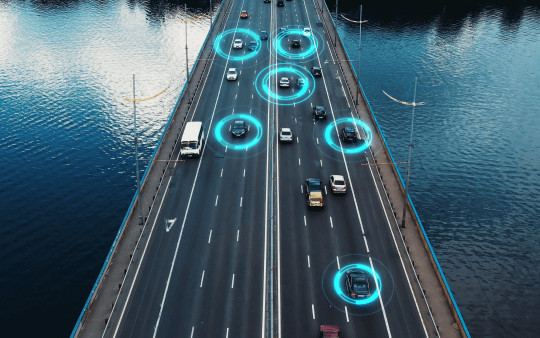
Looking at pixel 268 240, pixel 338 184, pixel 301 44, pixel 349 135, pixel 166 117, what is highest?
pixel 338 184

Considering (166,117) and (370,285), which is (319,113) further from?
(370,285)

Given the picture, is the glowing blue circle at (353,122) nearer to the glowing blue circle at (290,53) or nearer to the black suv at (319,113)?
the black suv at (319,113)

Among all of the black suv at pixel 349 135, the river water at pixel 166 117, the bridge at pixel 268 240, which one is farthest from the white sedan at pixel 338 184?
the river water at pixel 166 117

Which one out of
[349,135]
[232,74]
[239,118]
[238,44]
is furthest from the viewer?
[238,44]

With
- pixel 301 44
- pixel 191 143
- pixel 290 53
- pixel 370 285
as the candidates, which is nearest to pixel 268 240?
pixel 370 285

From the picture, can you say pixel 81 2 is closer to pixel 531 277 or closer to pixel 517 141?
pixel 517 141

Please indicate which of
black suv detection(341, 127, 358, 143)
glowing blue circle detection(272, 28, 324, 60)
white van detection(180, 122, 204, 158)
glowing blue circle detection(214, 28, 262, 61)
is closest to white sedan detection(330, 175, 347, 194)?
black suv detection(341, 127, 358, 143)

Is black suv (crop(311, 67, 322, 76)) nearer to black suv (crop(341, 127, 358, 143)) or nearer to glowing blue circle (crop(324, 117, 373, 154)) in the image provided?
glowing blue circle (crop(324, 117, 373, 154))
